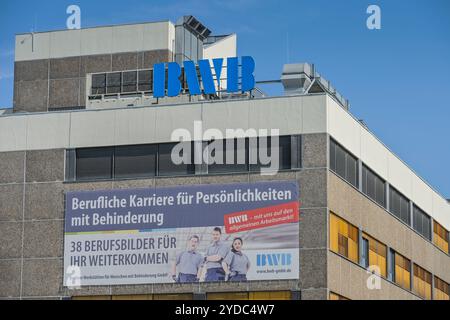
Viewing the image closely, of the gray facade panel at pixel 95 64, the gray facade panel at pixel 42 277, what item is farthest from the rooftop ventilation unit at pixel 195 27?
the gray facade panel at pixel 42 277

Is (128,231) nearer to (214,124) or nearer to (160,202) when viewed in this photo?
(160,202)

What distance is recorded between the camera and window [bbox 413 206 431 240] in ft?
238

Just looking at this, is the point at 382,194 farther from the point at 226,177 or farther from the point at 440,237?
the point at 440,237

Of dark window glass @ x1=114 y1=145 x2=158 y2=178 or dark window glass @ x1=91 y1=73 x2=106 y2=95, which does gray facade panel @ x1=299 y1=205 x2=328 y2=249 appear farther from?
dark window glass @ x1=91 y1=73 x2=106 y2=95

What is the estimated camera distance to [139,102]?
64.3m

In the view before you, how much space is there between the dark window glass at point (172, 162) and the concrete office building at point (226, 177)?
8 centimetres

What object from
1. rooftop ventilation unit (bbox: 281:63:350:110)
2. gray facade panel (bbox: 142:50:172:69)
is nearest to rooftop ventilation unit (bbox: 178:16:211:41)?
gray facade panel (bbox: 142:50:172:69)

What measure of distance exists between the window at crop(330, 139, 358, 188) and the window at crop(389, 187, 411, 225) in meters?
7.80

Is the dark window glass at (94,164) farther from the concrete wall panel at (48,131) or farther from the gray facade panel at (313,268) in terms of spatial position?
the gray facade panel at (313,268)

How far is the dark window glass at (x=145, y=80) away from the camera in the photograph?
68.9 meters

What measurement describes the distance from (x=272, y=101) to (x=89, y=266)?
13.3 m

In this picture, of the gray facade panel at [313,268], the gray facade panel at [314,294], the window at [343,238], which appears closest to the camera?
the gray facade panel at [314,294]
